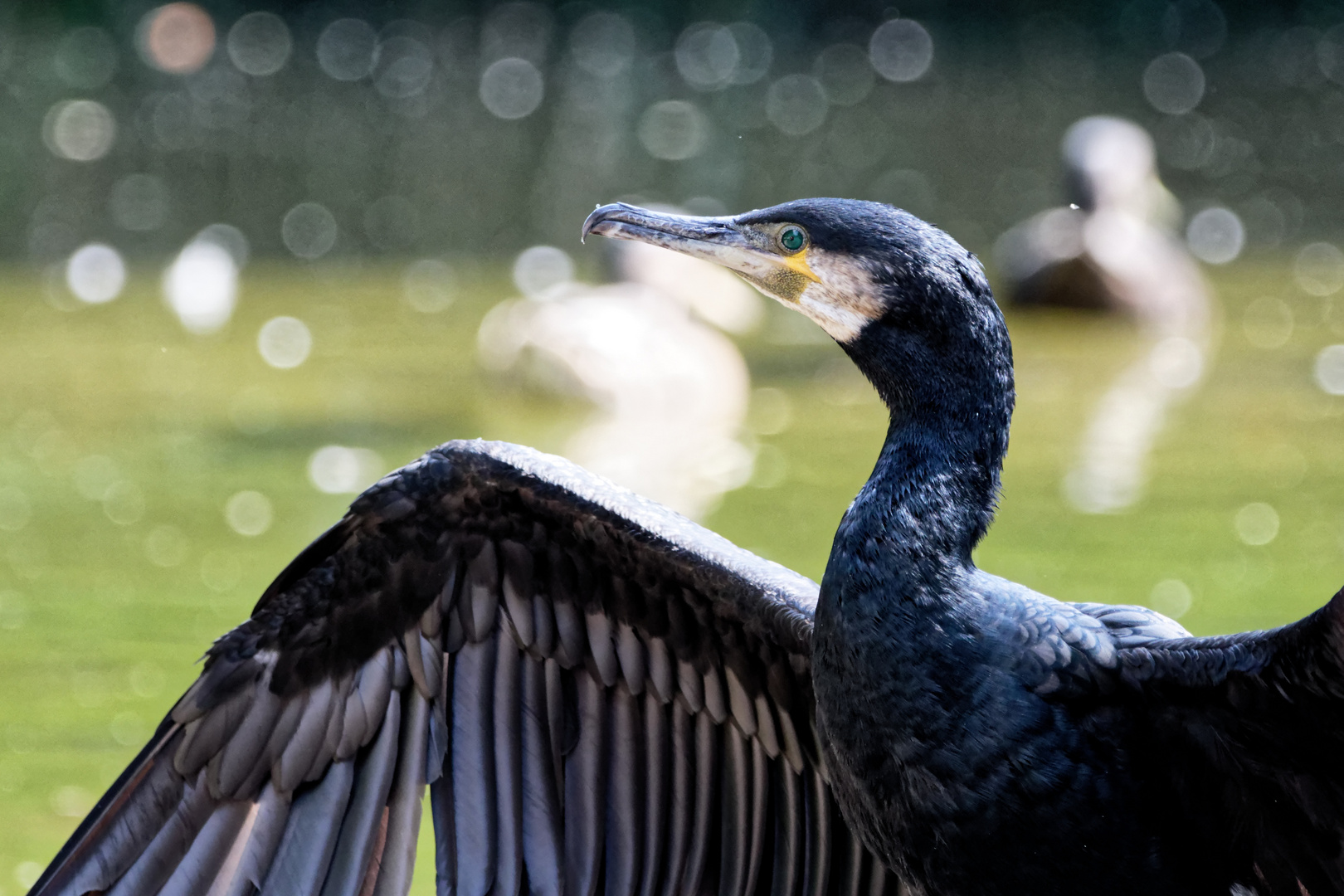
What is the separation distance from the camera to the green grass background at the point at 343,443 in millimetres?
5777

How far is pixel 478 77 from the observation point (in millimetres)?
18172

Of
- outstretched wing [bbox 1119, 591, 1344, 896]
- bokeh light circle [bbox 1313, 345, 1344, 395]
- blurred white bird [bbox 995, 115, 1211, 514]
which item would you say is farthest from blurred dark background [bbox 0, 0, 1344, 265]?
outstretched wing [bbox 1119, 591, 1344, 896]

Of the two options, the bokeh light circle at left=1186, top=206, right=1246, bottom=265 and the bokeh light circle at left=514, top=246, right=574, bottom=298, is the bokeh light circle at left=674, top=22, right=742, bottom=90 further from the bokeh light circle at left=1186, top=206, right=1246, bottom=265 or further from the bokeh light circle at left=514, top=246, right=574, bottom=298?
the bokeh light circle at left=514, top=246, right=574, bottom=298

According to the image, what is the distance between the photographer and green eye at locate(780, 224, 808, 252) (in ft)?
9.45

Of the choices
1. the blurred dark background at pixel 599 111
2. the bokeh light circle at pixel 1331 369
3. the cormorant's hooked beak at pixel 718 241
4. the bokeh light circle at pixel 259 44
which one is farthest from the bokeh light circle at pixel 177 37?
the cormorant's hooked beak at pixel 718 241

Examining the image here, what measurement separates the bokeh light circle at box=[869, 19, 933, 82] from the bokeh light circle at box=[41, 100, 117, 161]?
24.1 ft

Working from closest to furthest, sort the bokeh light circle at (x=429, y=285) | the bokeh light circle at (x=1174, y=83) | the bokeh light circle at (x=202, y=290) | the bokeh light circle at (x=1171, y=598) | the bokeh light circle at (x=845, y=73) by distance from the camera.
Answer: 1. the bokeh light circle at (x=1171, y=598)
2. the bokeh light circle at (x=202, y=290)
3. the bokeh light circle at (x=429, y=285)
4. the bokeh light circle at (x=1174, y=83)
5. the bokeh light circle at (x=845, y=73)

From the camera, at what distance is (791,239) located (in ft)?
9.48

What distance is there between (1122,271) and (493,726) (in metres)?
7.06

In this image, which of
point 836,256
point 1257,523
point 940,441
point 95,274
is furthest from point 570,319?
point 940,441

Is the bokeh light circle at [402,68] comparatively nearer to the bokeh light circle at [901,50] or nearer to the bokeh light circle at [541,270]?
the bokeh light circle at [901,50]

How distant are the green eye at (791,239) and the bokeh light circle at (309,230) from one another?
8.79m

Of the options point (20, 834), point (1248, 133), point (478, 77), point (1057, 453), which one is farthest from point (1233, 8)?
point (20, 834)

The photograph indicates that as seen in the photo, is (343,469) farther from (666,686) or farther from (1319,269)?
(1319,269)
